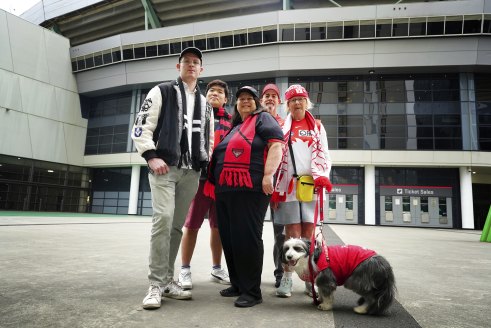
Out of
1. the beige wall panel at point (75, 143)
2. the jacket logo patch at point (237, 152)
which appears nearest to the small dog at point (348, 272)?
the jacket logo patch at point (237, 152)

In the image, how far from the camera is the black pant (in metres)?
2.75

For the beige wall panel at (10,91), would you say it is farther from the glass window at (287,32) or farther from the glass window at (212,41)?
the glass window at (287,32)

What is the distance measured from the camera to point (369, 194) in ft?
77.4

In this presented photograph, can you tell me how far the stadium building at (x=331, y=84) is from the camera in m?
22.0

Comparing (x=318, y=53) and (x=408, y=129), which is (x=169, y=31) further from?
(x=408, y=129)

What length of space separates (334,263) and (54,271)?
10.0ft

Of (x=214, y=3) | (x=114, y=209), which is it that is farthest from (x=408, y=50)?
(x=114, y=209)

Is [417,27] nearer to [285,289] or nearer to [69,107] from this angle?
[285,289]

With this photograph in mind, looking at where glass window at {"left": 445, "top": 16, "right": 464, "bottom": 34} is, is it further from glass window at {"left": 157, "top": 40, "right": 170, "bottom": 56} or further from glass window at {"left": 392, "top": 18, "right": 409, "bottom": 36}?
glass window at {"left": 157, "top": 40, "right": 170, "bottom": 56}

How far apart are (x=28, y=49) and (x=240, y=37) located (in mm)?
17870

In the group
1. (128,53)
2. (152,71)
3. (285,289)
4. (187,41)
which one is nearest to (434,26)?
(187,41)

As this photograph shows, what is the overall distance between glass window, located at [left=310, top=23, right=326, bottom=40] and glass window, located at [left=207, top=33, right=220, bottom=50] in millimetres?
7229

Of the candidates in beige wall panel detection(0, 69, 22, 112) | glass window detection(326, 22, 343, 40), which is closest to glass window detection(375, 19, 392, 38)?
glass window detection(326, 22, 343, 40)

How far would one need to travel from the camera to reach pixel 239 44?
24.2 m
